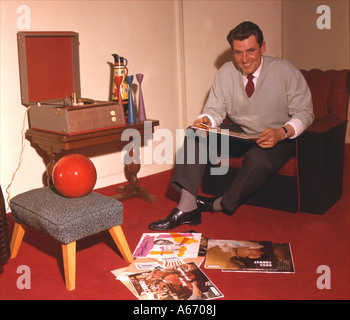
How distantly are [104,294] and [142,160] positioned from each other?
6.01 ft

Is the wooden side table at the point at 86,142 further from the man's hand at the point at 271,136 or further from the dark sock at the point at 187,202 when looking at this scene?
the man's hand at the point at 271,136

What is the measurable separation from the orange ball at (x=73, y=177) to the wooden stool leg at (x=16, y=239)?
0.38 metres

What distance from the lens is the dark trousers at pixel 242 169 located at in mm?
2557

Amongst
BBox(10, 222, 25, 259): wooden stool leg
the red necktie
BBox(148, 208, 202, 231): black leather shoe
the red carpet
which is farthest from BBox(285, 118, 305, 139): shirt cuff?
BBox(10, 222, 25, 259): wooden stool leg

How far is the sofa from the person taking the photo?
2.59 m

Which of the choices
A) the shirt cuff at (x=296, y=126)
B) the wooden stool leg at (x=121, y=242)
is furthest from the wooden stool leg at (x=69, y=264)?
the shirt cuff at (x=296, y=126)

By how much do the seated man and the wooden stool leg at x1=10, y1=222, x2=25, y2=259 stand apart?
0.71 metres

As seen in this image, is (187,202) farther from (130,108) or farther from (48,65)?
(48,65)

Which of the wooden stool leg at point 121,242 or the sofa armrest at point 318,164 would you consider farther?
the sofa armrest at point 318,164

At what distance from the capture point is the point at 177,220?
2.56 m

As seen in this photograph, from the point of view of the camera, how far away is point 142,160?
3.61m

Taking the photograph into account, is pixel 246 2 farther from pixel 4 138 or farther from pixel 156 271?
pixel 156 271
